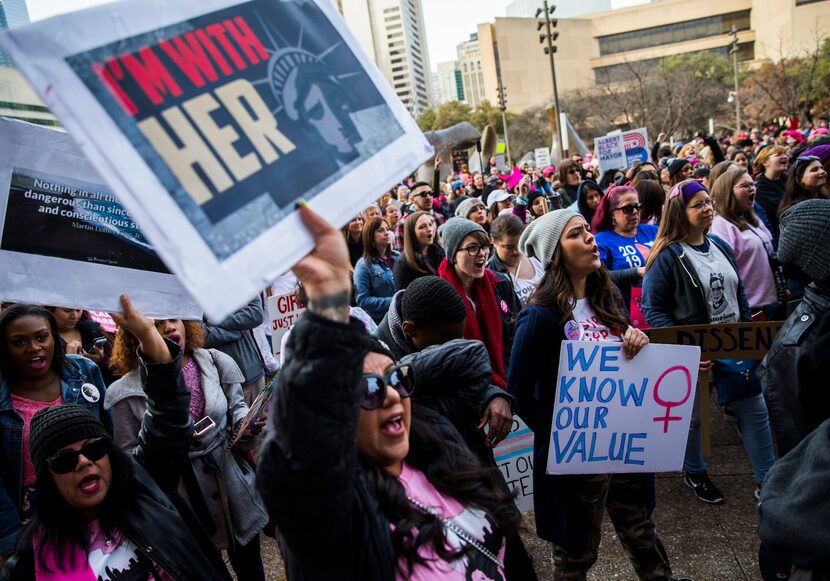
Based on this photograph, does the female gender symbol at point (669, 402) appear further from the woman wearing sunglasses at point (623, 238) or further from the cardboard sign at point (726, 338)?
the woman wearing sunglasses at point (623, 238)

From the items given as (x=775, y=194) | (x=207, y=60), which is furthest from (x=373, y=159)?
(x=775, y=194)

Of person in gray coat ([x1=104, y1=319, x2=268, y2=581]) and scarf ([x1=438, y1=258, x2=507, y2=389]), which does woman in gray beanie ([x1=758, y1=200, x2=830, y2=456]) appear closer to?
scarf ([x1=438, y1=258, x2=507, y2=389])

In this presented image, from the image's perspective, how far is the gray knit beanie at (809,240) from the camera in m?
2.10

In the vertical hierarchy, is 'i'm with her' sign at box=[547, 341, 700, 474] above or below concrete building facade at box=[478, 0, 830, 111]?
below

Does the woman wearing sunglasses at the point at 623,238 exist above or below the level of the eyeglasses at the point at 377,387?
below

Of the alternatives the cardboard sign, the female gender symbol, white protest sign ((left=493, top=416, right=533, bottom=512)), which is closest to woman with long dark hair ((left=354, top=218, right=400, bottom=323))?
white protest sign ((left=493, top=416, right=533, bottom=512))

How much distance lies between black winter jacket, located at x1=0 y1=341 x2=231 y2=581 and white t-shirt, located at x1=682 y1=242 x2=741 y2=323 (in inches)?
113

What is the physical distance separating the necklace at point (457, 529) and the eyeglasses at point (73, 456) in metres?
1.13

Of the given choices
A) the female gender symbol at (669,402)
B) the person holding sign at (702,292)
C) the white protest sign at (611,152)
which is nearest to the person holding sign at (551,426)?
the female gender symbol at (669,402)

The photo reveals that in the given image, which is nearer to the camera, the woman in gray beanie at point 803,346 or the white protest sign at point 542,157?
the woman in gray beanie at point 803,346

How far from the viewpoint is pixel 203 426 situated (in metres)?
2.83

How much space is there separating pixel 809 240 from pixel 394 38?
142 m

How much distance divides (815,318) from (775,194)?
177 inches

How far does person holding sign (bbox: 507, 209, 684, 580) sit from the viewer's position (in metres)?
2.67
